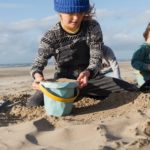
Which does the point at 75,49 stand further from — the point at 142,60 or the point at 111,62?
the point at 111,62

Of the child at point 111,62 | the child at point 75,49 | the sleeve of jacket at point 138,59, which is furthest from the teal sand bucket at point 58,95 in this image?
the child at point 111,62

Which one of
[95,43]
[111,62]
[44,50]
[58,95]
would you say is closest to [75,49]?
[95,43]

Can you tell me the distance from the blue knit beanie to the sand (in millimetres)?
1158

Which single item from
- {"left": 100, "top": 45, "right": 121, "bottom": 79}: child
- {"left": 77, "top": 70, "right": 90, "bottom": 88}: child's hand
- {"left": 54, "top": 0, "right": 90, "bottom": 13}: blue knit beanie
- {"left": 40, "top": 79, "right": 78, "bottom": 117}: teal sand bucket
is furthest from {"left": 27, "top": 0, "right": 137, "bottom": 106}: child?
{"left": 100, "top": 45, "right": 121, "bottom": 79}: child

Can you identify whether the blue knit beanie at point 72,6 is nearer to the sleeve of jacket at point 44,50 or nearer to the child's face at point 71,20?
the child's face at point 71,20

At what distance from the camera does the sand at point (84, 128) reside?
4168mm

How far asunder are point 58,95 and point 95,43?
99cm

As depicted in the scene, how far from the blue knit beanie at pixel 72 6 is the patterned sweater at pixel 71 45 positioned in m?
0.31

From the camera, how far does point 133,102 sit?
6.01m

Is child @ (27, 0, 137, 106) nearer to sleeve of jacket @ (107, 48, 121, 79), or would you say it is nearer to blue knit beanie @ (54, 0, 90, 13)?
blue knit beanie @ (54, 0, 90, 13)

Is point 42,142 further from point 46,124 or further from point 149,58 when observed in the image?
point 149,58

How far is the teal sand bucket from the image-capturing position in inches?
217

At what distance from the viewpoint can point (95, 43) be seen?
6.24 m

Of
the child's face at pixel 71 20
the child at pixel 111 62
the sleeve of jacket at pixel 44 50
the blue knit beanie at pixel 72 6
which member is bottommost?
the child at pixel 111 62
